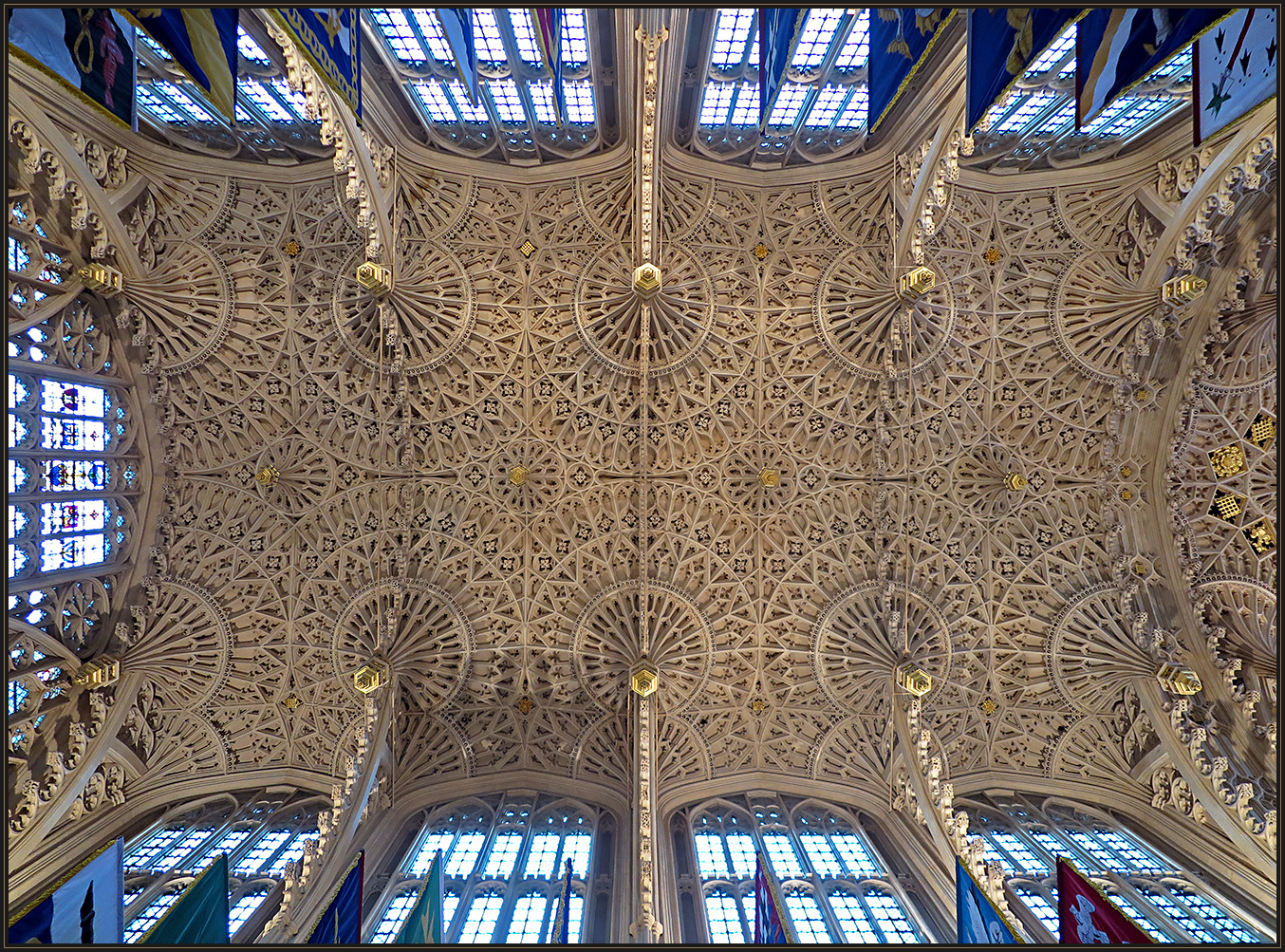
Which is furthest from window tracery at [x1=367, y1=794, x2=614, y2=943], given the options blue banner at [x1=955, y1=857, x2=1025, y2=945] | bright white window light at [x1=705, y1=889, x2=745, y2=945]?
blue banner at [x1=955, y1=857, x2=1025, y2=945]

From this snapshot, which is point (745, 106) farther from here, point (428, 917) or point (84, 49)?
point (428, 917)

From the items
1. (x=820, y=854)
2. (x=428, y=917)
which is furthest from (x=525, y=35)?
(x=820, y=854)

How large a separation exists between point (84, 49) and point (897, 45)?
10.9 metres

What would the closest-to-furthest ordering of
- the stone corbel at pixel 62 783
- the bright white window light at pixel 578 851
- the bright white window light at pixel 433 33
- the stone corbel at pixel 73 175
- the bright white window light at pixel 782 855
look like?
the stone corbel at pixel 73 175, the stone corbel at pixel 62 783, the bright white window light at pixel 433 33, the bright white window light at pixel 782 855, the bright white window light at pixel 578 851

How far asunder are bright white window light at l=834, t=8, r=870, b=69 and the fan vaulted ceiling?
0.38 meters

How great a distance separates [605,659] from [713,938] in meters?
A: 6.47

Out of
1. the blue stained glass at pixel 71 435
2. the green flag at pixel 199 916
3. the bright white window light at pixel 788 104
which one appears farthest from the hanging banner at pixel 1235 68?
the blue stained glass at pixel 71 435

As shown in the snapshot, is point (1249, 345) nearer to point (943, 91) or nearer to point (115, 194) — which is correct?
point (943, 91)

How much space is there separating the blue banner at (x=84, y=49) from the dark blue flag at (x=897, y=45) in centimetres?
1029

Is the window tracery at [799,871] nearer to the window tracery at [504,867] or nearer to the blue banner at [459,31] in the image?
the window tracery at [504,867]

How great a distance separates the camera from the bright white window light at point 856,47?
12.7m

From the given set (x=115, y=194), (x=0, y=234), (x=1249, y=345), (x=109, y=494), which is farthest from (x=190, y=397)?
(x=1249, y=345)

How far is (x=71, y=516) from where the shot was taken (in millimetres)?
14070

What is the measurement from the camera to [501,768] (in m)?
17.5
